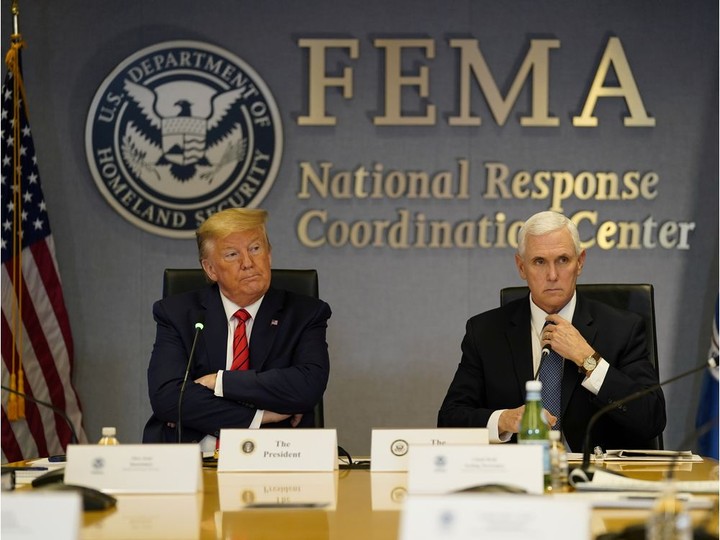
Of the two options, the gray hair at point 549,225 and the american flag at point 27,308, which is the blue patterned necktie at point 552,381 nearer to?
the gray hair at point 549,225

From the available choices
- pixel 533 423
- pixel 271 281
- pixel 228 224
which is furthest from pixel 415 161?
pixel 533 423

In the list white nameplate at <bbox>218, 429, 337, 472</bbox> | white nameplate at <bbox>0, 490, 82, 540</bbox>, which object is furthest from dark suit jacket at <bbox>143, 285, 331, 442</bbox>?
white nameplate at <bbox>0, 490, 82, 540</bbox>

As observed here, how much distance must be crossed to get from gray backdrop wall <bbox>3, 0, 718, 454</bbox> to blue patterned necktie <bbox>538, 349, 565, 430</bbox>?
1.74 meters

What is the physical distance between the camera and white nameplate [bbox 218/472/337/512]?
7.72 ft

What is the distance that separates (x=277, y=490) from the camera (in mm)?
2543

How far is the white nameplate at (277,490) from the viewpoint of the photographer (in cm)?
235

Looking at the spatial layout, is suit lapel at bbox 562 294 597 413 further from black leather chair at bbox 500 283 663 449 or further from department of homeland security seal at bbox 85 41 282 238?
department of homeland security seal at bbox 85 41 282 238

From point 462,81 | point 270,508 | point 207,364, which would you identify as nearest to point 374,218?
point 462,81

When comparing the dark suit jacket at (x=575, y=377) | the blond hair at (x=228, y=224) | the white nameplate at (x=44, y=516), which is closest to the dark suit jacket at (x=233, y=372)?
the blond hair at (x=228, y=224)

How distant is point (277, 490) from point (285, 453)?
311mm

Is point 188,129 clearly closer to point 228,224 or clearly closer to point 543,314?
point 228,224

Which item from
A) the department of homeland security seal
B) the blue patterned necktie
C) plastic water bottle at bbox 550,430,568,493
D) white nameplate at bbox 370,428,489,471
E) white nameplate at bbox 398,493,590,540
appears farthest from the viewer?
the department of homeland security seal

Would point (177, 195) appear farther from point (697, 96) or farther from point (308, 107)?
point (697, 96)

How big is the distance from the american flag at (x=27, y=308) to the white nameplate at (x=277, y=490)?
97.5 inches
